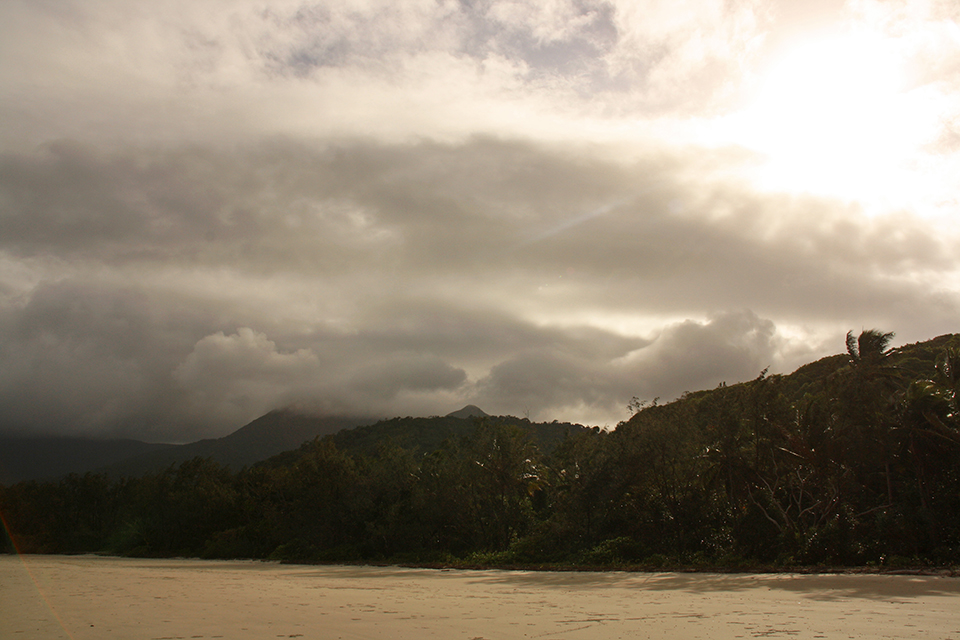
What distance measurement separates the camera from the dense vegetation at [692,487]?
2297 cm

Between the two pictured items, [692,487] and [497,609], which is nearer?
[497,609]

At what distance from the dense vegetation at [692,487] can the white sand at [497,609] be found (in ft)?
20.5

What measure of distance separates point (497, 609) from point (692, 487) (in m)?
16.9

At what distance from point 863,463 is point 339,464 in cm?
2869

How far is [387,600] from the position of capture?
14500 millimetres

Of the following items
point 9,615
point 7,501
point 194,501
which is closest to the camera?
point 9,615

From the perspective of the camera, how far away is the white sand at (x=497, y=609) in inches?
365

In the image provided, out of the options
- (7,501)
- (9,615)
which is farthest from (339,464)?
(7,501)

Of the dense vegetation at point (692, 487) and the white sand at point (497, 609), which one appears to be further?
the dense vegetation at point (692, 487)

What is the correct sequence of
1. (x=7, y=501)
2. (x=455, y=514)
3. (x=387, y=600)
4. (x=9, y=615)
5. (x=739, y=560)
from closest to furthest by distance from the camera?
1. (x=9, y=615)
2. (x=387, y=600)
3. (x=739, y=560)
4. (x=455, y=514)
5. (x=7, y=501)

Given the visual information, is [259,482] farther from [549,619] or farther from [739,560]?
[549,619]

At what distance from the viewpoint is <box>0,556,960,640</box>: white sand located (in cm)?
927

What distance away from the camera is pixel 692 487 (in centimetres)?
2692

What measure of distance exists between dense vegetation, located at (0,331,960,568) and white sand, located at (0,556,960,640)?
6.23 m
